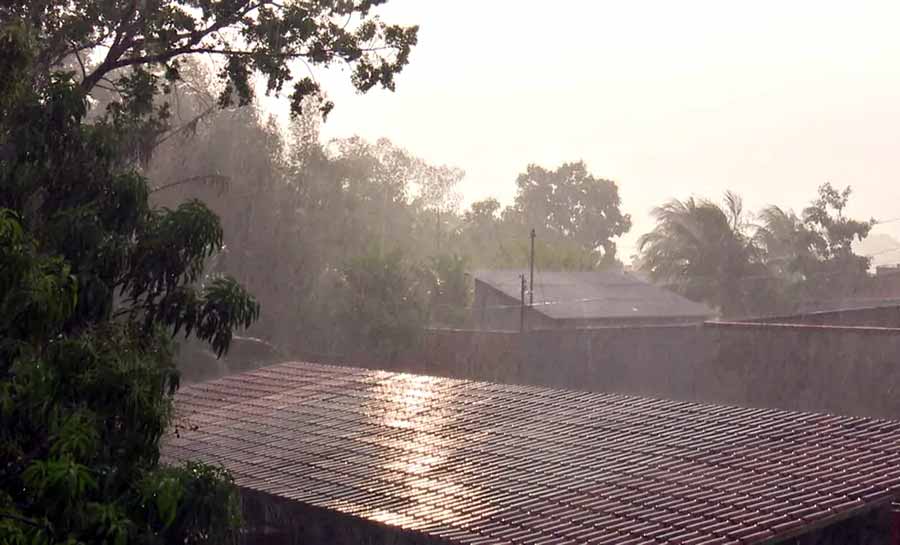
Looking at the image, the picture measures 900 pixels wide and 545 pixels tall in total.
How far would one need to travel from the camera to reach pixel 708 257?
5153 centimetres

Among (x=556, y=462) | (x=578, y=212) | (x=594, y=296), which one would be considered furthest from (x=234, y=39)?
(x=578, y=212)

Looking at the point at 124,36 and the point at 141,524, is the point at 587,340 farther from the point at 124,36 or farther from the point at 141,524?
the point at 141,524

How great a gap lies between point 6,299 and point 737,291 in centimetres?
4711

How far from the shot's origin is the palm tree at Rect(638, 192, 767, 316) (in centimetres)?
5059

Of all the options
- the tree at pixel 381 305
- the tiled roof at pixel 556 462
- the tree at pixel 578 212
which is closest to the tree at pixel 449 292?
the tree at pixel 381 305

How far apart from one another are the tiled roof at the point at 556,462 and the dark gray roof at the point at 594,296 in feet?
76.6

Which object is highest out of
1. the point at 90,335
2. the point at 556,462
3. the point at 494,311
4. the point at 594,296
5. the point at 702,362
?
the point at 594,296

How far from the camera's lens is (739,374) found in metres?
23.2

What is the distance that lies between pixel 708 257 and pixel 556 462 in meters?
41.0

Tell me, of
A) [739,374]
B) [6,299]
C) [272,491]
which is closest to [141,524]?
[6,299]

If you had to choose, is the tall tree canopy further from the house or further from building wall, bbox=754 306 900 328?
the house

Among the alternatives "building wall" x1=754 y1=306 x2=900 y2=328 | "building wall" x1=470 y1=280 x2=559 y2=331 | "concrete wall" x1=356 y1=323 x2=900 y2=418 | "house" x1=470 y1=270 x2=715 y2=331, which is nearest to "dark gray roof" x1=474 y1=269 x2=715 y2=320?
"house" x1=470 y1=270 x2=715 y2=331

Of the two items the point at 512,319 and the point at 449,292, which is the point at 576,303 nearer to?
the point at 512,319

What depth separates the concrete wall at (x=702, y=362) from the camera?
808 inches
